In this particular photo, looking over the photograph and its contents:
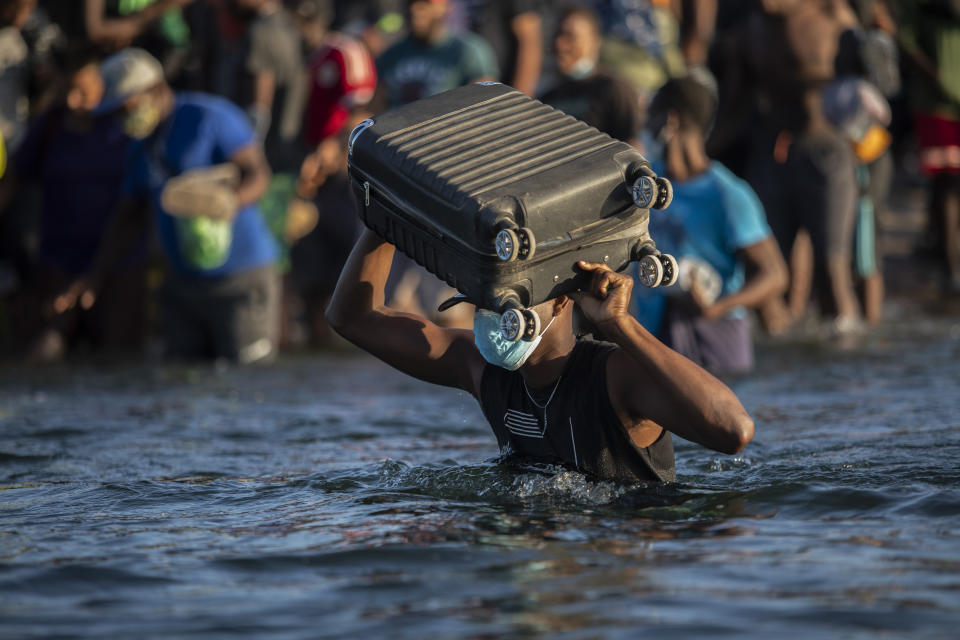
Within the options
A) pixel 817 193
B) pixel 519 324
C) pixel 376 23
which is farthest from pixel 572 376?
pixel 376 23

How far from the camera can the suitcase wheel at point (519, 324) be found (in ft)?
14.0

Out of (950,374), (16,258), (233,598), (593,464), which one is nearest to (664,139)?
(950,374)

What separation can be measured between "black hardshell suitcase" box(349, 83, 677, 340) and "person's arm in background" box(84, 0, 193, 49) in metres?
6.36

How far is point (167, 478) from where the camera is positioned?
594cm

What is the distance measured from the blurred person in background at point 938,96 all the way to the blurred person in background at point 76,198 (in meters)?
5.93

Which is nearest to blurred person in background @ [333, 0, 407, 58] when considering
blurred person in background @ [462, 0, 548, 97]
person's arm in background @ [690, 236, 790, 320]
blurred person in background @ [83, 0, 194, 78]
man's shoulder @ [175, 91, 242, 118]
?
blurred person in background @ [462, 0, 548, 97]

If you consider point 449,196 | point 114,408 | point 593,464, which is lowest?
point 114,408

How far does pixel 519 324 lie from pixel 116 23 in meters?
7.28

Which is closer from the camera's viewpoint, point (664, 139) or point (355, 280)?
point (355, 280)

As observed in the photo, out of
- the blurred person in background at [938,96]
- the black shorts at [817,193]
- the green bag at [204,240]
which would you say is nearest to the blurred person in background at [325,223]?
the green bag at [204,240]

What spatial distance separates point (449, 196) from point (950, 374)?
515cm

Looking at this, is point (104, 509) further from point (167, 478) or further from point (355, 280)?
point (355, 280)

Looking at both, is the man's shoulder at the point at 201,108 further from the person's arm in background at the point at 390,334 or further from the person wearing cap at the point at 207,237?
the person's arm in background at the point at 390,334

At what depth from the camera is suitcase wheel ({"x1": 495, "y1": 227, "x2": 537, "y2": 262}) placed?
13.8 ft
